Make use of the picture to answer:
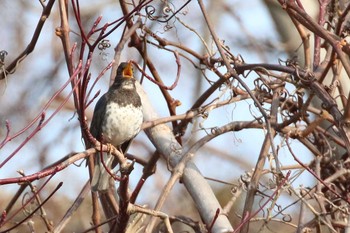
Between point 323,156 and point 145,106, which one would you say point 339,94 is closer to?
point 323,156

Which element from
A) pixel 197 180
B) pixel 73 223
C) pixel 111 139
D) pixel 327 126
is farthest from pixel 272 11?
pixel 73 223

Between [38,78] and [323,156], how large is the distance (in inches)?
94.0

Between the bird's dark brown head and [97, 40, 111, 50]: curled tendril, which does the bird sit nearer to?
the bird's dark brown head

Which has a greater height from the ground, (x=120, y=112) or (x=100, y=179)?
(x=120, y=112)

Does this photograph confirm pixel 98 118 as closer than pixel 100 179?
No

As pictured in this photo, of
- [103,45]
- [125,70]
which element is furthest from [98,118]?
[103,45]

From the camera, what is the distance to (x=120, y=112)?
3.71 metres

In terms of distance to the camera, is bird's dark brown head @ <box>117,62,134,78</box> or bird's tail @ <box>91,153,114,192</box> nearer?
bird's tail @ <box>91,153,114,192</box>

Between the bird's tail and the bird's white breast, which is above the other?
the bird's white breast

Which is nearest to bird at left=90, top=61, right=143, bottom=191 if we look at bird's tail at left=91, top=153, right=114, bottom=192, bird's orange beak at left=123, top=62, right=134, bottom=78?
bird's orange beak at left=123, top=62, right=134, bottom=78

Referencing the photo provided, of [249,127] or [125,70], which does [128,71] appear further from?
[249,127]

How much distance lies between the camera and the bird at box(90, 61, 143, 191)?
3.61 meters

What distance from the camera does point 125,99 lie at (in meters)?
3.70

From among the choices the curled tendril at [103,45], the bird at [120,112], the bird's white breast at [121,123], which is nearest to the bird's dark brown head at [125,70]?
the bird at [120,112]
